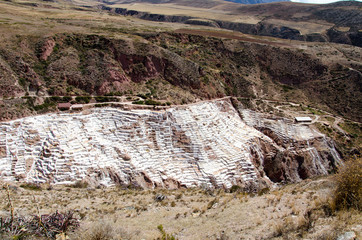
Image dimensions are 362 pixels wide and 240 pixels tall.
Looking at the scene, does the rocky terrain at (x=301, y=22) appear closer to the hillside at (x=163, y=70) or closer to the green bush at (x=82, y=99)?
the hillside at (x=163, y=70)

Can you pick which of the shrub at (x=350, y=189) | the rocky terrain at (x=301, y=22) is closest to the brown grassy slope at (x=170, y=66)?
the shrub at (x=350, y=189)

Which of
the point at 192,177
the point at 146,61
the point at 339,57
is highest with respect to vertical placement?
the point at 339,57

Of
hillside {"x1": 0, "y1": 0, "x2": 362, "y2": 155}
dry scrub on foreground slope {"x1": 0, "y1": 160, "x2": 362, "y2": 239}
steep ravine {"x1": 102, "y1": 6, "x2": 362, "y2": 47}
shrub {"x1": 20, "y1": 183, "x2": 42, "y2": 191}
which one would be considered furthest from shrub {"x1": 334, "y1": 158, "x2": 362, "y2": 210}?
steep ravine {"x1": 102, "y1": 6, "x2": 362, "y2": 47}

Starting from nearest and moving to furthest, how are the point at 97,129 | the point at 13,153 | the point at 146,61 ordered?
the point at 13,153 → the point at 97,129 → the point at 146,61

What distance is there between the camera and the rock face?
28016 mm

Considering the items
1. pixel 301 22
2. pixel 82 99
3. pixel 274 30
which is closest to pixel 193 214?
pixel 82 99

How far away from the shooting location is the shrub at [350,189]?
11.9m

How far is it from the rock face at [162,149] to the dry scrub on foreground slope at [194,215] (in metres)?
6.32

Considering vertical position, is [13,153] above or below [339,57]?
below

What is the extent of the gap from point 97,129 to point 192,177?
1533 centimetres

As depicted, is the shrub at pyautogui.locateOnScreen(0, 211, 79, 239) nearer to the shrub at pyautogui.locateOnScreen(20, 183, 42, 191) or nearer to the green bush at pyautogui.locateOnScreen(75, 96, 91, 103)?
the shrub at pyautogui.locateOnScreen(20, 183, 42, 191)

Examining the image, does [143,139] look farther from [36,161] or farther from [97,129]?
[36,161]

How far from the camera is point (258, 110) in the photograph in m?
50.3

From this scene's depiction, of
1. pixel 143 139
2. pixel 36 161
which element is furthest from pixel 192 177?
pixel 36 161
